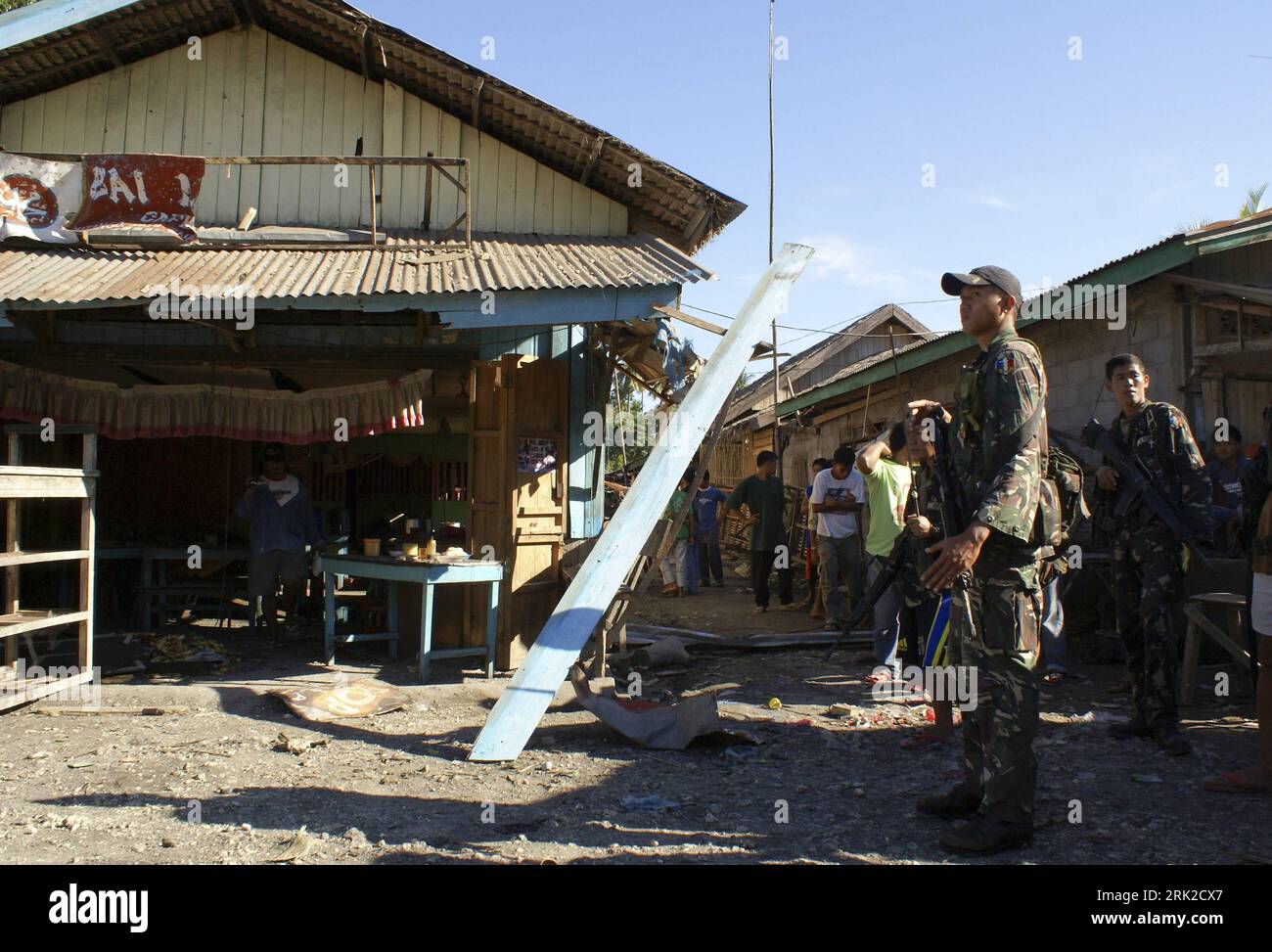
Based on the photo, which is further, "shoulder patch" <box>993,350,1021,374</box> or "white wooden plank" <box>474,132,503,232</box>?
"white wooden plank" <box>474,132,503,232</box>

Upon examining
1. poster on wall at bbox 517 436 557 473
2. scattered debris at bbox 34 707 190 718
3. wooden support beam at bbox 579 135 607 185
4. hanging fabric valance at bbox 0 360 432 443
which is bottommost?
scattered debris at bbox 34 707 190 718

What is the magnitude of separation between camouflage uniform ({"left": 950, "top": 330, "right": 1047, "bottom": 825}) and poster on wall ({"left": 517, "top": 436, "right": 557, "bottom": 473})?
4535mm

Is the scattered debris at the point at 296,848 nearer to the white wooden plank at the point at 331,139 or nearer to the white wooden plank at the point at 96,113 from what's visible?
the white wooden plank at the point at 331,139

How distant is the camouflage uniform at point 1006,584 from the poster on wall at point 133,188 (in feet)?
22.8

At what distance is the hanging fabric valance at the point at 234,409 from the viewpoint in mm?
7188

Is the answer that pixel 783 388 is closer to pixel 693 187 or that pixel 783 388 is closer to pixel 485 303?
pixel 693 187

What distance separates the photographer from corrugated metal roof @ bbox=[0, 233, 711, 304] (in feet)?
21.5

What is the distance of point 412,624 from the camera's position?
26.7 feet

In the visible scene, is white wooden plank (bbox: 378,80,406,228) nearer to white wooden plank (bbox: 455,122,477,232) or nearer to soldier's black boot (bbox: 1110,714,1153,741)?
white wooden plank (bbox: 455,122,477,232)

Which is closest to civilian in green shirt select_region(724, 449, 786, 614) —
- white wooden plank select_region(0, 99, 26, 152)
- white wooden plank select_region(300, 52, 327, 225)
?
white wooden plank select_region(300, 52, 327, 225)

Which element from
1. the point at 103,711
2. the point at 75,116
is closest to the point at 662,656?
the point at 103,711

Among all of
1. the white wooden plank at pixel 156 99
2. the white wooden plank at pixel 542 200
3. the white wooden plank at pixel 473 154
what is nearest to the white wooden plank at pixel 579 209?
the white wooden plank at pixel 542 200
